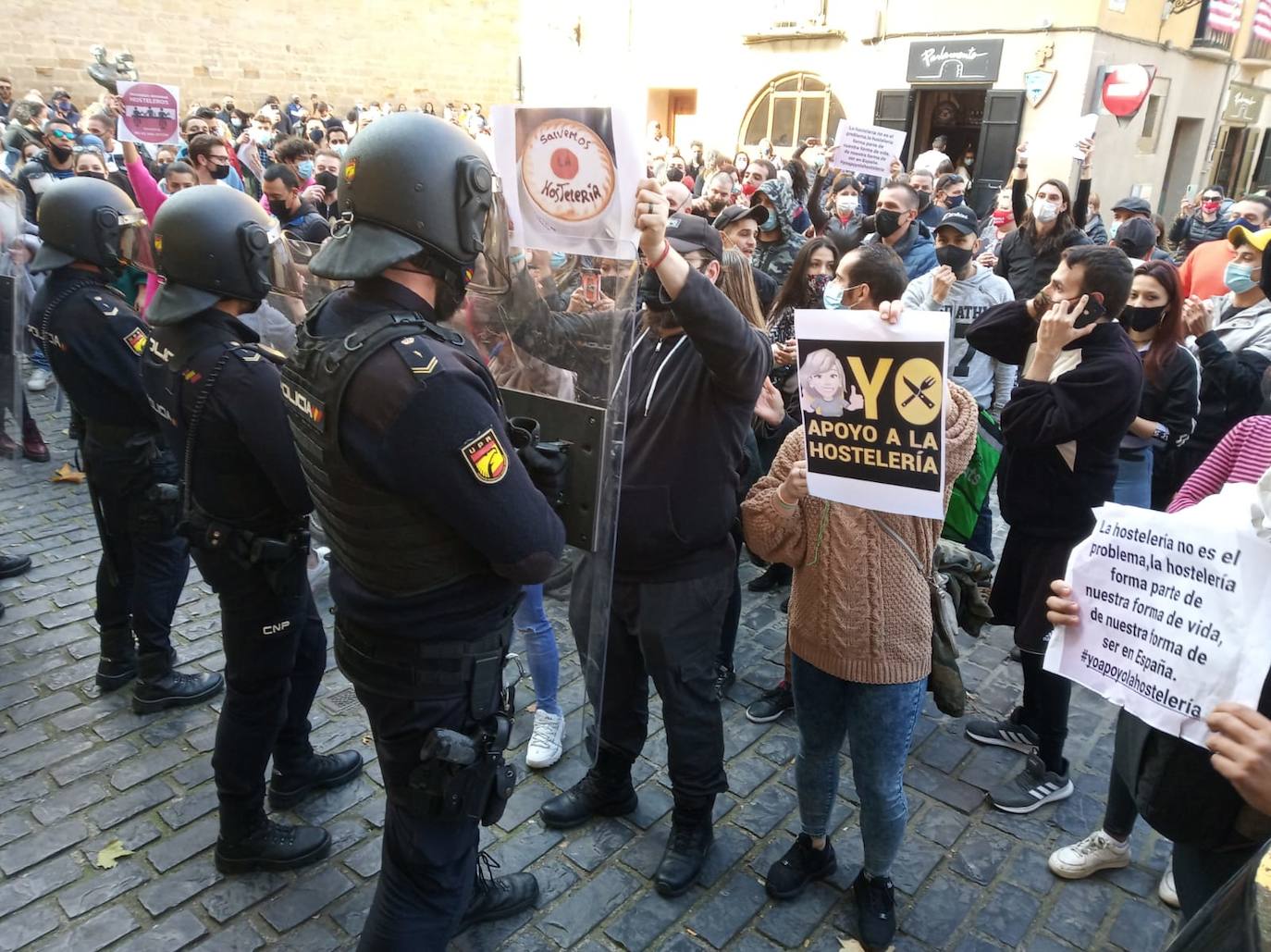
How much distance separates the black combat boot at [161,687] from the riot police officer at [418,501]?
198 cm

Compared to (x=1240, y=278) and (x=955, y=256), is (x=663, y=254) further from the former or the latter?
(x=1240, y=278)

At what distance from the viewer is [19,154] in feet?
32.0

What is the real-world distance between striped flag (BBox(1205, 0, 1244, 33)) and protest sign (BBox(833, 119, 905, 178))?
1542cm

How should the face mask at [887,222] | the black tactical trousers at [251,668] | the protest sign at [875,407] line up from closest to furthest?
1. the protest sign at [875,407]
2. the black tactical trousers at [251,668]
3. the face mask at [887,222]

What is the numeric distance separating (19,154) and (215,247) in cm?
959

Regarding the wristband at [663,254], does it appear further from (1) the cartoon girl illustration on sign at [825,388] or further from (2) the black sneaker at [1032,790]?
(2) the black sneaker at [1032,790]

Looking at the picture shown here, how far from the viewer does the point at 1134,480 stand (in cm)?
405

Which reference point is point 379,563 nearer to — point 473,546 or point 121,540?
point 473,546

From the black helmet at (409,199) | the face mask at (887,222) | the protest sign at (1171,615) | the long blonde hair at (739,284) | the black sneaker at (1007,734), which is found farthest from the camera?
the face mask at (887,222)

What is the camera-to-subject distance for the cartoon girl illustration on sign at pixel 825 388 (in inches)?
90.4

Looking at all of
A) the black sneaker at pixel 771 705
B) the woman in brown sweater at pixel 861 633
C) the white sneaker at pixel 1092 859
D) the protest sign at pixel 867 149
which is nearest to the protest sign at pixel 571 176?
the woman in brown sweater at pixel 861 633

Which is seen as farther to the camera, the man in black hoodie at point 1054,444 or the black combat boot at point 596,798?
the black combat boot at point 596,798

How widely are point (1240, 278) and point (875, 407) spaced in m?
3.75

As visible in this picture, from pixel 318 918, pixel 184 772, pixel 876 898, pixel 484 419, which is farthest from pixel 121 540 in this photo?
pixel 876 898
